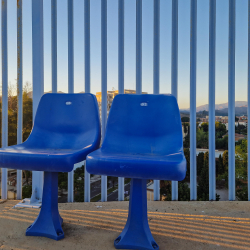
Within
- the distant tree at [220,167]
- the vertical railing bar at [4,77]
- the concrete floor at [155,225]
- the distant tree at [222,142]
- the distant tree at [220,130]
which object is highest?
the vertical railing bar at [4,77]

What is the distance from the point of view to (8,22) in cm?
190

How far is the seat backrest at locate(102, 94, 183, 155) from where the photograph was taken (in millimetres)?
1180

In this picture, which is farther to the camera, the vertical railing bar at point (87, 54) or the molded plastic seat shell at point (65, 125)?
the vertical railing bar at point (87, 54)

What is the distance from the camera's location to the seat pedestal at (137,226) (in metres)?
1.03

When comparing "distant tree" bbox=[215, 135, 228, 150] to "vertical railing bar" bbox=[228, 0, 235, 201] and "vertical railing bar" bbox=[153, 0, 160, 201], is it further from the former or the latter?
"vertical railing bar" bbox=[153, 0, 160, 201]

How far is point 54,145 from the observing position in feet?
4.35

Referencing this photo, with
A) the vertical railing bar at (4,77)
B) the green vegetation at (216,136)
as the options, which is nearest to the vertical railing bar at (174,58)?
the green vegetation at (216,136)

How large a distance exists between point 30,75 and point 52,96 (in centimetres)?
59

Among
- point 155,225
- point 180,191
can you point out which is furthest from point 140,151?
point 180,191

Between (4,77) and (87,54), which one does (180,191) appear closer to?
(87,54)

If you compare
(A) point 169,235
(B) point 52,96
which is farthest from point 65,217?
(B) point 52,96

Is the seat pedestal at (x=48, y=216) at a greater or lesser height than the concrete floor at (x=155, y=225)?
greater

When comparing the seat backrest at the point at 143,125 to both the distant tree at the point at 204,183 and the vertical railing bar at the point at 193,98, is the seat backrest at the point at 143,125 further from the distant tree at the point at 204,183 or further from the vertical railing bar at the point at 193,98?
the distant tree at the point at 204,183

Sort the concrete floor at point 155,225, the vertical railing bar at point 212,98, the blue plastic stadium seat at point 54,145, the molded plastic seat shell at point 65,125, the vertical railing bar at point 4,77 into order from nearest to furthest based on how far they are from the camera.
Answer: the blue plastic stadium seat at point 54,145 < the concrete floor at point 155,225 < the molded plastic seat shell at point 65,125 < the vertical railing bar at point 212,98 < the vertical railing bar at point 4,77
